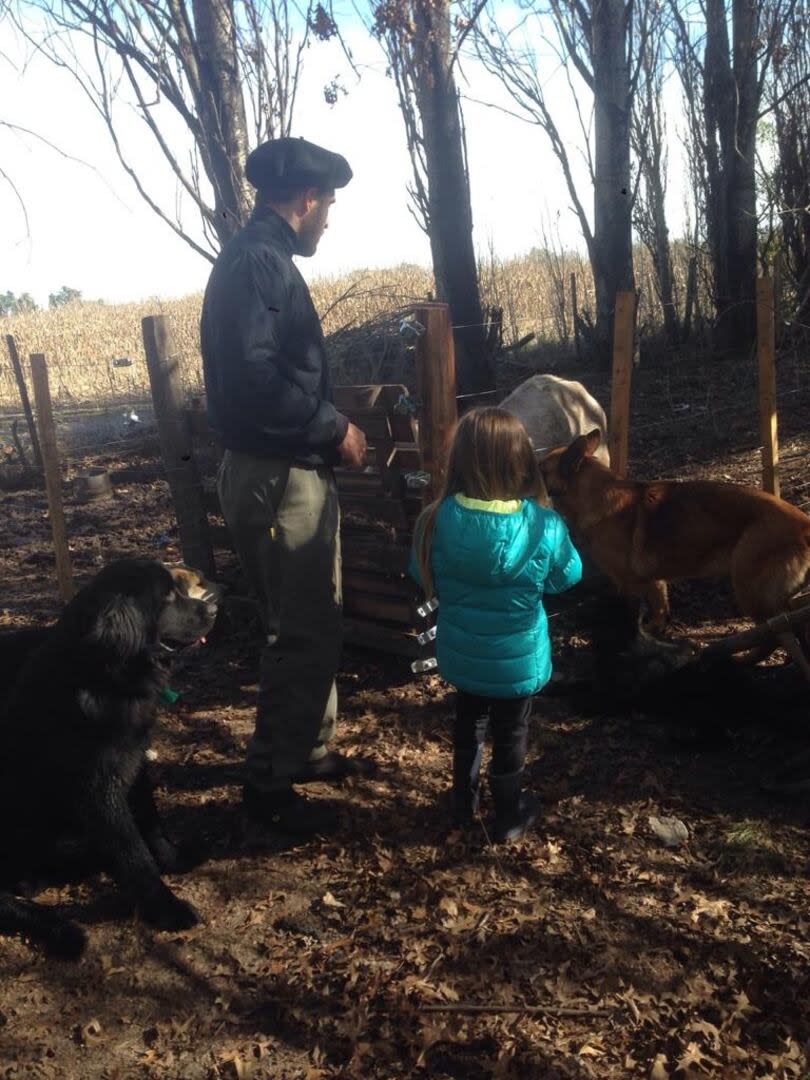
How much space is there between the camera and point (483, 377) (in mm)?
10055

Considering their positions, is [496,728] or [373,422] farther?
[373,422]

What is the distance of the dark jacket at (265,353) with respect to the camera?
304 centimetres

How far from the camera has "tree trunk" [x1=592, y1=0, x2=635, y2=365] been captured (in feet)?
38.6

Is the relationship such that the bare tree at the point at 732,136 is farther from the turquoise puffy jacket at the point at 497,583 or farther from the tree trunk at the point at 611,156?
the turquoise puffy jacket at the point at 497,583

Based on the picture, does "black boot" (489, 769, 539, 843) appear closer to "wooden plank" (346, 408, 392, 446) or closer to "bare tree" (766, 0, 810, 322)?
"wooden plank" (346, 408, 392, 446)

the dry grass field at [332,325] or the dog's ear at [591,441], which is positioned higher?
the dry grass field at [332,325]

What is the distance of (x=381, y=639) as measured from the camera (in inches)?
197

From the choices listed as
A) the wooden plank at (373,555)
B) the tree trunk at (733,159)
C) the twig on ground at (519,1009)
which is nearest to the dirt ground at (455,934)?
the twig on ground at (519,1009)

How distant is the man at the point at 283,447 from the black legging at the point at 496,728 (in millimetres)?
620

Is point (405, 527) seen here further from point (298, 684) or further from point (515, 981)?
point (515, 981)

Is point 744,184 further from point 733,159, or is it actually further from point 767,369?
point 767,369

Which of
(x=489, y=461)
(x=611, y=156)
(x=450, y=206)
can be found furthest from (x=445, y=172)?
(x=489, y=461)

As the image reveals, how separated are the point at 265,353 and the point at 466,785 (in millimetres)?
1889

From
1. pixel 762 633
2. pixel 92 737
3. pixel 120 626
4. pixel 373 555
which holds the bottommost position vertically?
pixel 762 633
